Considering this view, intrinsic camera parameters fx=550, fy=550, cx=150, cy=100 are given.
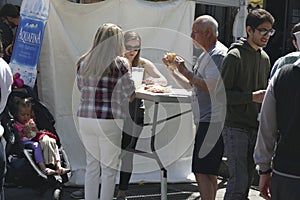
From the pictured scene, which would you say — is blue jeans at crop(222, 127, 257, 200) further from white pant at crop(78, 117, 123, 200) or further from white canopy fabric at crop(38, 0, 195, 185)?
white canopy fabric at crop(38, 0, 195, 185)

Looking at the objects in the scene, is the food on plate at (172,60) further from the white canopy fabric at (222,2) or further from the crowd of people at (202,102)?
the white canopy fabric at (222,2)

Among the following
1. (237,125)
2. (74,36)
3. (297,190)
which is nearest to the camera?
(297,190)

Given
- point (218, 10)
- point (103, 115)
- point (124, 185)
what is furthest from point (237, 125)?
point (218, 10)

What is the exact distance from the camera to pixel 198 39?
4461 millimetres

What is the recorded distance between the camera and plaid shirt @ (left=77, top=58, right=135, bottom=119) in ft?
14.6

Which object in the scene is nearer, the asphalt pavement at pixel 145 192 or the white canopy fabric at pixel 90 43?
the asphalt pavement at pixel 145 192

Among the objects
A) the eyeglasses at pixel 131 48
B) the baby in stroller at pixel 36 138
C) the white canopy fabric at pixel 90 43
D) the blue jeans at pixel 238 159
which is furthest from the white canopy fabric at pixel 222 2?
the blue jeans at pixel 238 159

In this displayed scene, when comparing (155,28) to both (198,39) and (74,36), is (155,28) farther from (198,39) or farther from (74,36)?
(198,39)

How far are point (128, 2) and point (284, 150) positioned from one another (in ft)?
12.0

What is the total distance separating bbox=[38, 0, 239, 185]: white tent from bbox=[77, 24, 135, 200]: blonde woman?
1.41 m

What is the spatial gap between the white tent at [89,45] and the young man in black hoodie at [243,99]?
6.52 ft

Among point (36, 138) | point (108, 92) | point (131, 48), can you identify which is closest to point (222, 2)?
point (131, 48)

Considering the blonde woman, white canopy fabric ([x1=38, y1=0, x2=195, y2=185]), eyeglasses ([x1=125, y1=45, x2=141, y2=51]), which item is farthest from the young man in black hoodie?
white canopy fabric ([x1=38, y1=0, x2=195, y2=185])

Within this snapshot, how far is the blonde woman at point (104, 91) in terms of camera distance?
4.43 metres
